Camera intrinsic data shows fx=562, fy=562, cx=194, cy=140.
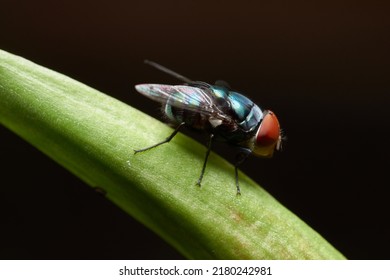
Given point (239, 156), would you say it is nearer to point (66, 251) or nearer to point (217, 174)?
point (217, 174)

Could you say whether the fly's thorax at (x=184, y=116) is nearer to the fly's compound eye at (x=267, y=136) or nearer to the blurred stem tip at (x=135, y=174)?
the fly's compound eye at (x=267, y=136)

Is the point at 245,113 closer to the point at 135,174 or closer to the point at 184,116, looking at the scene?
the point at 184,116

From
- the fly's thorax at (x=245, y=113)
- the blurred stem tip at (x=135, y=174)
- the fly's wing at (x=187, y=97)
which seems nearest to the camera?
the blurred stem tip at (x=135, y=174)

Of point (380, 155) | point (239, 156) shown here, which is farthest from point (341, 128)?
point (239, 156)

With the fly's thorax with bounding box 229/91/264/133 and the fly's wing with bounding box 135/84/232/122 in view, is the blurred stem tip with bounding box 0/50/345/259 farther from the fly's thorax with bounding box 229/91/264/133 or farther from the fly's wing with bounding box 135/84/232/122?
the fly's thorax with bounding box 229/91/264/133

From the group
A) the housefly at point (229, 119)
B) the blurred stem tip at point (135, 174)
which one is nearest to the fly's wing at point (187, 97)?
the housefly at point (229, 119)

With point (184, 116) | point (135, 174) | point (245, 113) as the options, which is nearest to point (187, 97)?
point (184, 116)
